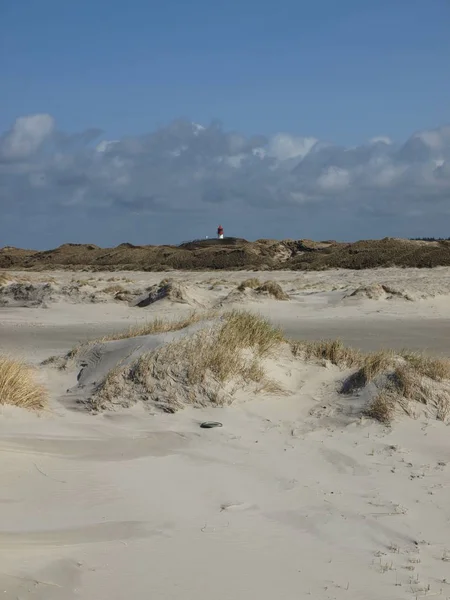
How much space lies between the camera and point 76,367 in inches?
357

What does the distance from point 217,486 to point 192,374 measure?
2.40 metres

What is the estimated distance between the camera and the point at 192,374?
773 centimetres

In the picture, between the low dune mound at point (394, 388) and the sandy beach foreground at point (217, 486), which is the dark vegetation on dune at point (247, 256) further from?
the sandy beach foreground at point (217, 486)

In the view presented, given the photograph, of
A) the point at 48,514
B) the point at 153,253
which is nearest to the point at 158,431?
the point at 48,514

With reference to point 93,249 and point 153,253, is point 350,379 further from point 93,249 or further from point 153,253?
point 93,249

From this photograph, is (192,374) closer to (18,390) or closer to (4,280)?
(18,390)

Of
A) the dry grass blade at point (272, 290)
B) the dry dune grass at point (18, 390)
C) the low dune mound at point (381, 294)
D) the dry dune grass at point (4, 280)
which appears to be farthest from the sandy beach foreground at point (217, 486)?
the dry dune grass at point (4, 280)

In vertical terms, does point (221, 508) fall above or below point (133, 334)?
Result: below

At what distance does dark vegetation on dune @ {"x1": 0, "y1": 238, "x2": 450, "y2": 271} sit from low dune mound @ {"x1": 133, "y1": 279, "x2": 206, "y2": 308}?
22009 millimetres

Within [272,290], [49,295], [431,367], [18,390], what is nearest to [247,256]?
[272,290]

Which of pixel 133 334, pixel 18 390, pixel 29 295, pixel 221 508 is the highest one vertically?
pixel 29 295

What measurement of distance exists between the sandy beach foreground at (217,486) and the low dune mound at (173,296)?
8.99m

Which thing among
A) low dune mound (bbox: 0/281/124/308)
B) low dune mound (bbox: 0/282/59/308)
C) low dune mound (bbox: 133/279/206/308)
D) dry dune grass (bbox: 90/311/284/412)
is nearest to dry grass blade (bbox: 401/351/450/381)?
dry dune grass (bbox: 90/311/284/412)

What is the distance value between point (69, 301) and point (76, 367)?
38.8 feet
